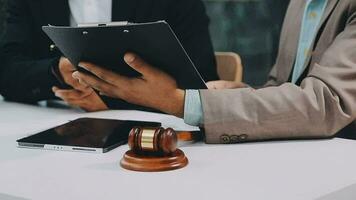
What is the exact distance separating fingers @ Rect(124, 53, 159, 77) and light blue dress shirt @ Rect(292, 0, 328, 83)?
48 cm

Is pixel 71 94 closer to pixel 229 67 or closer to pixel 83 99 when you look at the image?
pixel 83 99

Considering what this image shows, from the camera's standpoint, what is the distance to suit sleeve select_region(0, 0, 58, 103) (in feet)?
5.81

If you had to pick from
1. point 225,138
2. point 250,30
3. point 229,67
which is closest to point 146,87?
point 225,138

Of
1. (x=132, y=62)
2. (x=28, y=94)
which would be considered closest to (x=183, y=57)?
(x=132, y=62)

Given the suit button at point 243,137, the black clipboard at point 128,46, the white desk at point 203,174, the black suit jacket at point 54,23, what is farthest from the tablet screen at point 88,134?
the black suit jacket at point 54,23

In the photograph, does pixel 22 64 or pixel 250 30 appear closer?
pixel 22 64

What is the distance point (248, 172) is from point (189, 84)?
31 centimetres

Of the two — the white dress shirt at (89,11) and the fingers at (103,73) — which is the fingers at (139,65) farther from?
the white dress shirt at (89,11)

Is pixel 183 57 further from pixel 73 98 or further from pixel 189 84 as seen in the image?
pixel 73 98

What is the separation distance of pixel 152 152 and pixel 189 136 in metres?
0.24

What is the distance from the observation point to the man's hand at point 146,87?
1159mm

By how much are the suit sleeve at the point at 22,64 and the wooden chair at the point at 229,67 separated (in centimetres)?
65

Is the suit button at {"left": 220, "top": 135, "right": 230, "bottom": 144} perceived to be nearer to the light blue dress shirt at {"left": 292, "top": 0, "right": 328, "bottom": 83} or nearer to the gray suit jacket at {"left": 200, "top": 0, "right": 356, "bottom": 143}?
the gray suit jacket at {"left": 200, "top": 0, "right": 356, "bottom": 143}

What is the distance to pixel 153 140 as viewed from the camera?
96 cm
